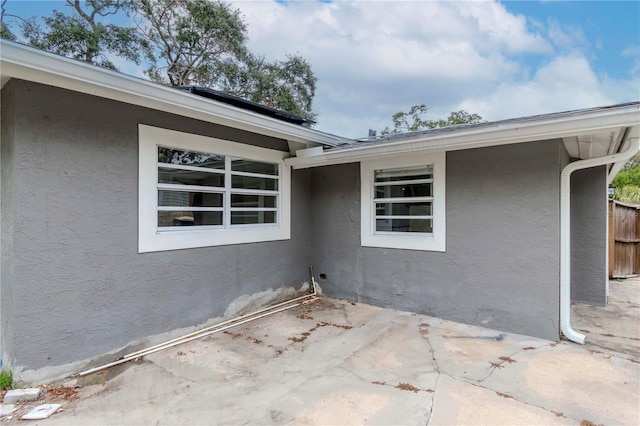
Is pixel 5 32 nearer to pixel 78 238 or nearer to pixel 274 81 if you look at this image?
pixel 274 81

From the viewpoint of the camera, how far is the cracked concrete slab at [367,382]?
2.68 m

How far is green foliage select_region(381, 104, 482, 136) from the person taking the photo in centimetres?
2183

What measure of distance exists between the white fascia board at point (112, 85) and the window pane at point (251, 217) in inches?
54.8

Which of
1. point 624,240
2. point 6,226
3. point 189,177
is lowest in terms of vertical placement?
point 624,240

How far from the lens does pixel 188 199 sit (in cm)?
465

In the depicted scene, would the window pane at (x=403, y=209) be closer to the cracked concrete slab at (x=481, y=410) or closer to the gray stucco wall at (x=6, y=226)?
the cracked concrete slab at (x=481, y=410)

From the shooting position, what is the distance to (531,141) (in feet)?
14.4

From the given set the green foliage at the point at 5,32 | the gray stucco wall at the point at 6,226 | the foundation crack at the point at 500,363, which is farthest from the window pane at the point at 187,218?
the green foliage at the point at 5,32

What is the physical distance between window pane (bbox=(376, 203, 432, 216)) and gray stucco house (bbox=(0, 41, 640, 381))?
26mm

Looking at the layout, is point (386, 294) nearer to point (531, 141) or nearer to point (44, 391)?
point (531, 141)

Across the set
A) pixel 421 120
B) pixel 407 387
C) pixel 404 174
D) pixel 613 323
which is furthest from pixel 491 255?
pixel 421 120

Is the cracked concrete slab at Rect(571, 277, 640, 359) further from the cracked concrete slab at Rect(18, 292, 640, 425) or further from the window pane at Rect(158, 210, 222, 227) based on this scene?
the window pane at Rect(158, 210, 222, 227)

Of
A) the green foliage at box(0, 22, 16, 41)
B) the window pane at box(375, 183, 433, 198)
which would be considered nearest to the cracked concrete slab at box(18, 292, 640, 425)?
the window pane at box(375, 183, 433, 198)

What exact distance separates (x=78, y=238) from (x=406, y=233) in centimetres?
453
